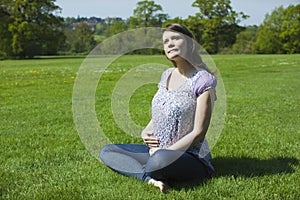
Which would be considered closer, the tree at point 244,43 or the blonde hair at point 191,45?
the blonde hair at point 191,45

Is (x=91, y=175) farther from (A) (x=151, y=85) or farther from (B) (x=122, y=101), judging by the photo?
(A) (x=151, y=85)

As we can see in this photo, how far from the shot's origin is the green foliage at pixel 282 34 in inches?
2259

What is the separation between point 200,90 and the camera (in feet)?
11.2

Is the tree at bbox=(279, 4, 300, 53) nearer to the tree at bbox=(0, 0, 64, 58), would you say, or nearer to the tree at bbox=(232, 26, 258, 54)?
the tree at bbox=(232, 26, 258, 54)

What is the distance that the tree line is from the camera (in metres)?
50.2

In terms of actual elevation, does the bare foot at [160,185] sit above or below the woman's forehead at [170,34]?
below

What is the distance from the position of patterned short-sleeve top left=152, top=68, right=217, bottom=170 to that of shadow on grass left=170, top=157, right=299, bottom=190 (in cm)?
33

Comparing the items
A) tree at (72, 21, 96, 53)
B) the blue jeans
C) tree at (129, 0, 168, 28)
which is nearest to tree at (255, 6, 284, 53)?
tree at (129, 0, 168, 28)

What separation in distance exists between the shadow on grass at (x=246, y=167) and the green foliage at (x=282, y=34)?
183 ft

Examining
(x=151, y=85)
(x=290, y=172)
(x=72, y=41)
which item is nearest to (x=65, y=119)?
(x=290, y=172)

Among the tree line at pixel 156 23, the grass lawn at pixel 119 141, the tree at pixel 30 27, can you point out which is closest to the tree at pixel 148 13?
the tree line at pixel 156 23

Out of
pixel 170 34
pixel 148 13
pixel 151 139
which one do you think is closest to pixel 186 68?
pixel 170 34

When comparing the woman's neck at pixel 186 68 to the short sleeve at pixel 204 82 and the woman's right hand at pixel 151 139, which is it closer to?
the short sleeve at pixel 204 82

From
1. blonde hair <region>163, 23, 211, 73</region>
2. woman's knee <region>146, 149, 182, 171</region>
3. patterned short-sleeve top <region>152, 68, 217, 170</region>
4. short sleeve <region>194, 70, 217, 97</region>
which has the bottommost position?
woman's knee <region>146, 149, 182, 171</region>
